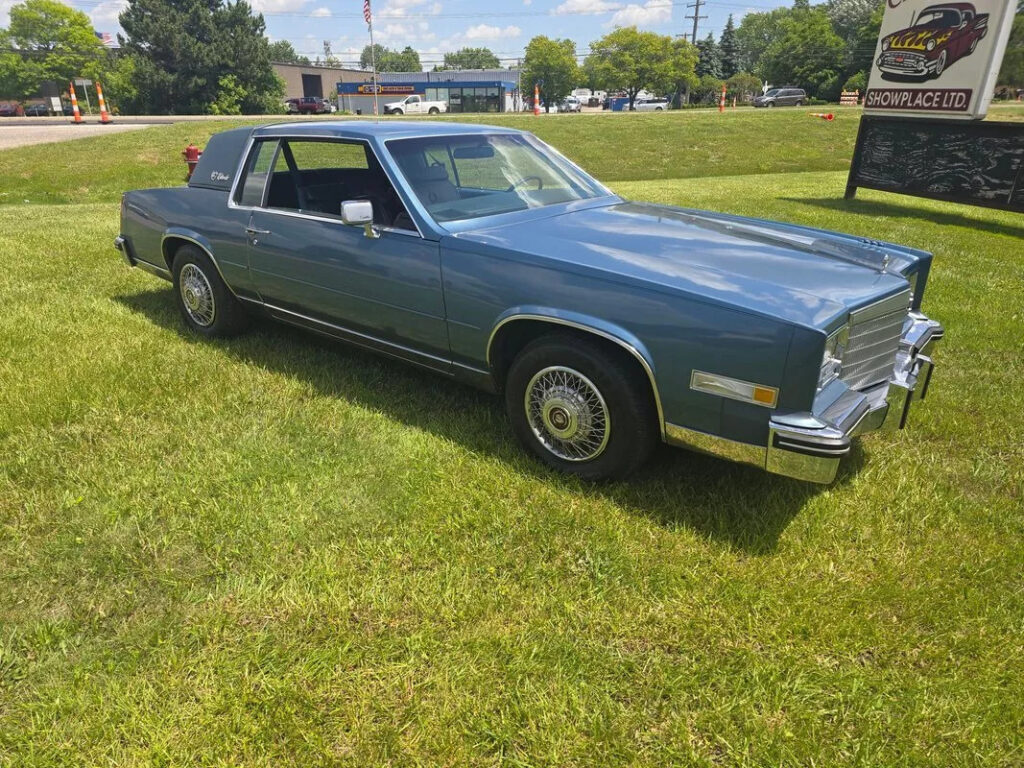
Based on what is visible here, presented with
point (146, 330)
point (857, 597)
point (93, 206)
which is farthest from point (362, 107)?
point (857, 597)

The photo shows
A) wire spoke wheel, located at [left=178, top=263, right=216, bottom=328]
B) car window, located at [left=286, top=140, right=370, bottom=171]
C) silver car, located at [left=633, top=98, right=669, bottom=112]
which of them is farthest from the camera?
silver car, located at [left=633, top=98, right=669, bottom=112]

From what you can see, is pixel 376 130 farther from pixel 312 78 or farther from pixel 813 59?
pixel 312 78

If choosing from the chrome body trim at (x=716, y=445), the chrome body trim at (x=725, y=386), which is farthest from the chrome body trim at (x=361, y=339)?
the chrome body trim at (x=725, y=386)

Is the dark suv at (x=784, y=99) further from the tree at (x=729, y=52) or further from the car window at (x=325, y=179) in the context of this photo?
the car window at (x=325, y=179)

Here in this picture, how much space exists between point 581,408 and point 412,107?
57585 millimetres

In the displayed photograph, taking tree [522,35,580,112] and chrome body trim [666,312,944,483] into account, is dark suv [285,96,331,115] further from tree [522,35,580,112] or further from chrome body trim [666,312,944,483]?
chrome body trim [666,312,944,483]

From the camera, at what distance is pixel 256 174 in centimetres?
454

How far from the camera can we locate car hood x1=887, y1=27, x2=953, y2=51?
10743mm

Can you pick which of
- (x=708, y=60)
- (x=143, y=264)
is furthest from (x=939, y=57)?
(x=708, y=60)

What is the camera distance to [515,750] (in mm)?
2037

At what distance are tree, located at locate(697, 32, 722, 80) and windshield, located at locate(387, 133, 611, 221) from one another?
3403 inches

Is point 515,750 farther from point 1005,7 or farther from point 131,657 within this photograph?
point 1005,7

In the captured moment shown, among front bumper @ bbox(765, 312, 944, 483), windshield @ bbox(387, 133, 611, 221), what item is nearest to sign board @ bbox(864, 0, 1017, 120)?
windshield @ bbox(387, 133, 611, 221)

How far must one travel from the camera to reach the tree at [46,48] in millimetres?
62188
